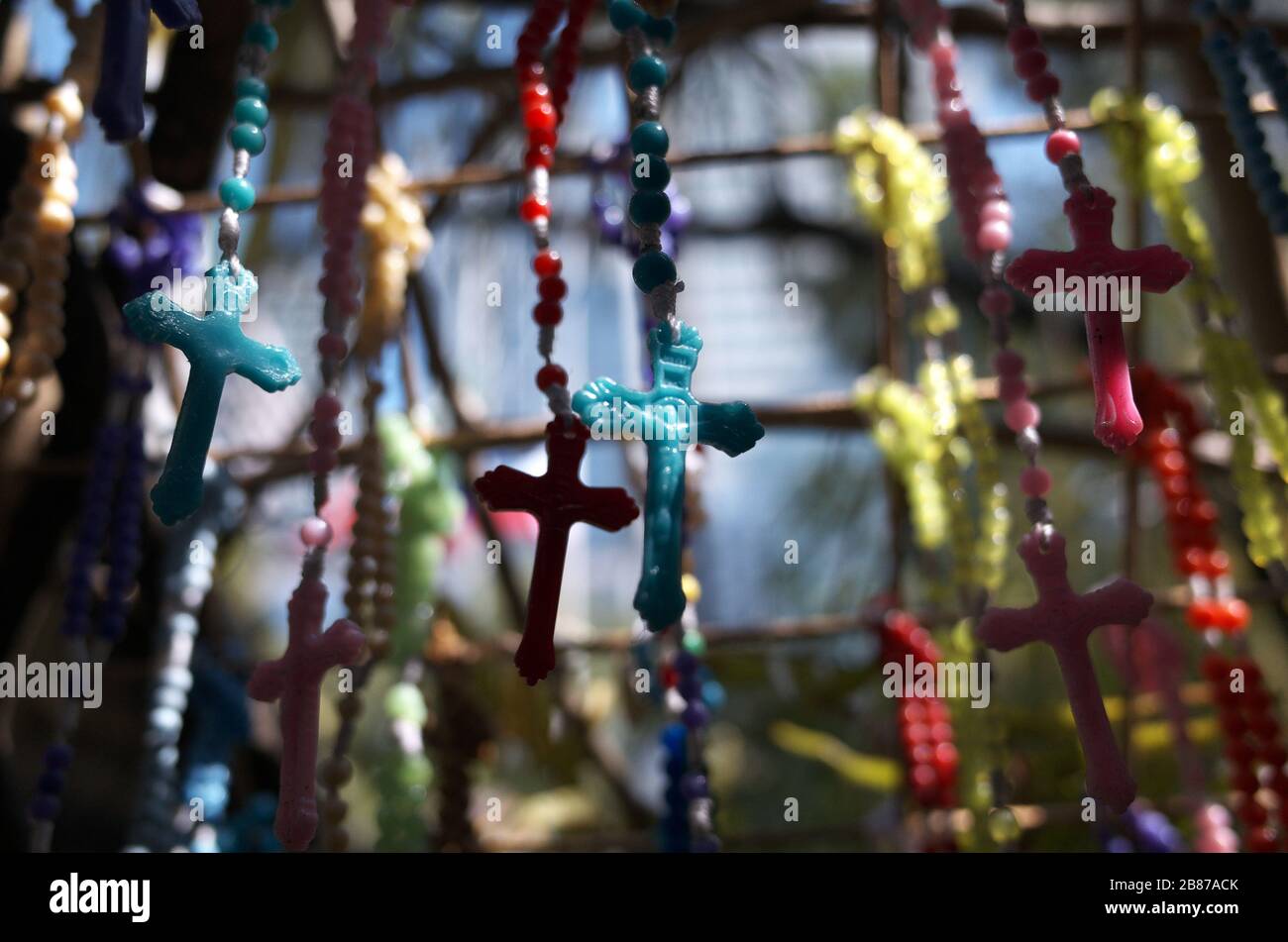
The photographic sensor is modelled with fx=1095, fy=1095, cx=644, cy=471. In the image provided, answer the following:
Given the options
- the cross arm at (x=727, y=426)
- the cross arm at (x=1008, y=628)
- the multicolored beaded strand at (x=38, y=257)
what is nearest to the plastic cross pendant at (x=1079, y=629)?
the cross arm at (x=1008, y=628)

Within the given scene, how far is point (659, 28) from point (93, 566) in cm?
56

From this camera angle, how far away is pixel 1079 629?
19.9 inches

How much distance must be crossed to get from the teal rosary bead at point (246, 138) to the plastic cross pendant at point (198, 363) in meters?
0.09

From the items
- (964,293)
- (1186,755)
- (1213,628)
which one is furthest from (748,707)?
(1213,628)

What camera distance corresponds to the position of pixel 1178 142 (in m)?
0.81

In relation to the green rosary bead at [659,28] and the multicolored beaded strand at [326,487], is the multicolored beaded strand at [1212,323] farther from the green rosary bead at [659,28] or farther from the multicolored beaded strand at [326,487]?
the multicolored beaded strand at [326,487]

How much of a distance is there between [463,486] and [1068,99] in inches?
39.1

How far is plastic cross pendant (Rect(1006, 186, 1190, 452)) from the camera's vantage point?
1.56 feet

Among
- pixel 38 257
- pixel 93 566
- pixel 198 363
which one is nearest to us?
pixel 198 363

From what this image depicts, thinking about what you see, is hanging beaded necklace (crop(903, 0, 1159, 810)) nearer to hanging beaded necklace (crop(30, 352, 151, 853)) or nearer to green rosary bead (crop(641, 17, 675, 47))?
green rosary bead (crop(641, 17, 675, 47))

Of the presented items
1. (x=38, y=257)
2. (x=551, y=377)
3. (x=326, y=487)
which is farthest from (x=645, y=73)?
(x=38, y=257)

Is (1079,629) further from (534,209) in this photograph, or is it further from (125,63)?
(125,63)

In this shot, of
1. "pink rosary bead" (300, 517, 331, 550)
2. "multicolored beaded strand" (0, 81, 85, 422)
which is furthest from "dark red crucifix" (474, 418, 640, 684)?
"multicolored beaded strand" (0, 81, 85, 422)

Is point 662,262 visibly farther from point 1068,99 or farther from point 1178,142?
point 1068,99
